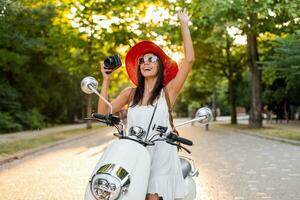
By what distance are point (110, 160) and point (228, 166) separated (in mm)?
9605

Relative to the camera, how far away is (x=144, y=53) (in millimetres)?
4109

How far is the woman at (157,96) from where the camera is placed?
3.59 m

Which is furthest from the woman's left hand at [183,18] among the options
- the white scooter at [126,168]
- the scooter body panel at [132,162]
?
the scooter body panel at [132,162]

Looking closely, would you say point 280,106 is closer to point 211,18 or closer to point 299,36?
point 211,18

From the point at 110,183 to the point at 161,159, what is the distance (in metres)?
0.57

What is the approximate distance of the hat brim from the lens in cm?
405

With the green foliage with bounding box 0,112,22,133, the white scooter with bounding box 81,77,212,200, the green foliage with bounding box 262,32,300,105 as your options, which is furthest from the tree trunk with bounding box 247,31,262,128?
the white scooter with bounding box 81,77,212,200

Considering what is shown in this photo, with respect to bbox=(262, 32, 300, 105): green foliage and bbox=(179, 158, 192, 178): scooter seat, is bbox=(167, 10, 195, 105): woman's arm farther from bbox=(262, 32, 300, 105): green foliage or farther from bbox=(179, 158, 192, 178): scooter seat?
bbox=(262, 32, 300, 105): green foliage

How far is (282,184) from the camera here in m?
9.48

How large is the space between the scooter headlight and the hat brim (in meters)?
1.08

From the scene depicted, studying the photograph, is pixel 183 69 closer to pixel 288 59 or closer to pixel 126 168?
pixel 126 168

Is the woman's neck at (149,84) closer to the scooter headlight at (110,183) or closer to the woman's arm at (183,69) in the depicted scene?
the woman's arm at (183,69)

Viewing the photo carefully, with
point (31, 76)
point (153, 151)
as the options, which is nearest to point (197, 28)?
point (31, 76)

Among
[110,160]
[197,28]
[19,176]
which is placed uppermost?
[197,28]
